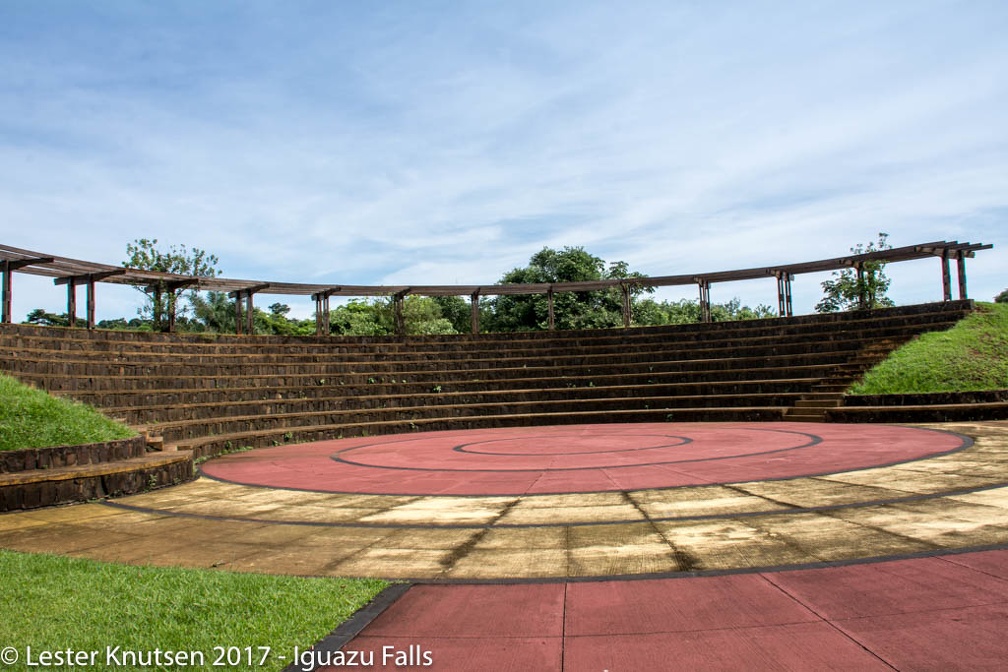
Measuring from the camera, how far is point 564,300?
48750 mm

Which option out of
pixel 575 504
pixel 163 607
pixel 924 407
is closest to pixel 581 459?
pixel 575 504

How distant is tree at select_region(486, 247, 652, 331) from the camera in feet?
158

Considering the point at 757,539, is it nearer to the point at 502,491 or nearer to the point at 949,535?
the point at 949,535

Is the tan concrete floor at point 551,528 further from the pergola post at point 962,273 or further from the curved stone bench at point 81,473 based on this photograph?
the pergola post at point 962,273

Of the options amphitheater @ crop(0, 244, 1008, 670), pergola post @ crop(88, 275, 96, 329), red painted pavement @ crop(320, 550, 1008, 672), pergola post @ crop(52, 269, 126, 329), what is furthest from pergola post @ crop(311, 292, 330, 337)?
red painted pavement @ crop(320, 550, 1008, 672)

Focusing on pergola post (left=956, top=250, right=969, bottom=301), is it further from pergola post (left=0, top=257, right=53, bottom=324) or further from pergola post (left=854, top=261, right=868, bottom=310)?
pergola post (left=0, top=257, right=53, bottom=324)

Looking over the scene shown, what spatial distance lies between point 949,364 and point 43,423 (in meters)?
18.8

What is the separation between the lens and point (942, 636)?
122 inches

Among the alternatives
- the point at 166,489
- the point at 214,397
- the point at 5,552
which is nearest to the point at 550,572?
the point at 5,552

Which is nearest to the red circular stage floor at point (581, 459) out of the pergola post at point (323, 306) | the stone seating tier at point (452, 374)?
the stone seating tier at point (452, 374)

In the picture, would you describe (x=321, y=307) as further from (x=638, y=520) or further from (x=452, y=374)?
(x=638, y=520)

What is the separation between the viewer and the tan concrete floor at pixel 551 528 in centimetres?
466

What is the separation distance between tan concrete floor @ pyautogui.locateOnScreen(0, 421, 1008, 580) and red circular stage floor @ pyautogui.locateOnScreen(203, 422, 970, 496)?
2.44 feet

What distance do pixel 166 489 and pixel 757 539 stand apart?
24.6ft
